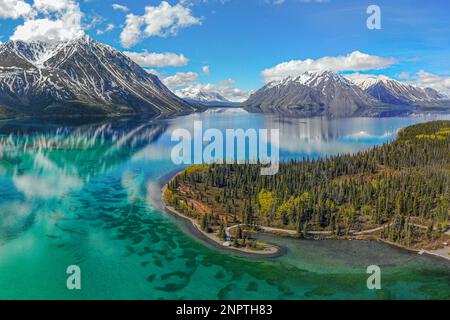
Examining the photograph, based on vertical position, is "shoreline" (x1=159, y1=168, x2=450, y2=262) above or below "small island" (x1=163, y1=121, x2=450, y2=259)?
below

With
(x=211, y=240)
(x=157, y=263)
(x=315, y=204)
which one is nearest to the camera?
(x=157, y=263)

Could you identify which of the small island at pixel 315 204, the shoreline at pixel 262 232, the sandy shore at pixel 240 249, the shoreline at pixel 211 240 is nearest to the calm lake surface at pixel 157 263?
the shoreline at pixel 211 240

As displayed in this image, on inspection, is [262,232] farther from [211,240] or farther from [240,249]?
[211,240]

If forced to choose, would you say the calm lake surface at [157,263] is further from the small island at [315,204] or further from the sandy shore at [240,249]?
the small island at [315,204]

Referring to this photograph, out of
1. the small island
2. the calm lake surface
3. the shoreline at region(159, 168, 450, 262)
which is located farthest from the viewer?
the small island

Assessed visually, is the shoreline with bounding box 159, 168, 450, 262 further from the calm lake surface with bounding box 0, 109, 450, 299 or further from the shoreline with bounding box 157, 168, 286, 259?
the calm lake surface with bounding box 0, 109, 450, 299

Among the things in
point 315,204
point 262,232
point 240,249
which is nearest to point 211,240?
point 240,249

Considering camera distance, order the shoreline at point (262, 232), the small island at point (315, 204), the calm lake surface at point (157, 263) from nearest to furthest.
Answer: the calm lake surface at point (157, 263), the shoreline at point (262, 232), the small island at point (315, 204)

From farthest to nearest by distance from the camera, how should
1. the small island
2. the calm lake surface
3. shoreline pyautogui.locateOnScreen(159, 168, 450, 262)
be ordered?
the small island
shoreline pyautogui.locateOnScreen(159, 168, 450, 262)
the calm lake surface

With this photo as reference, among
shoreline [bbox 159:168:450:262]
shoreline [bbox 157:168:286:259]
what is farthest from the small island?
shoreline [bbox 157:168:286:259]
